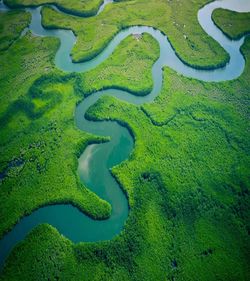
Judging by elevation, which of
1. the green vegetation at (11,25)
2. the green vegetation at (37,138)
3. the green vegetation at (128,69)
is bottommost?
the green vegetation at (37,138)

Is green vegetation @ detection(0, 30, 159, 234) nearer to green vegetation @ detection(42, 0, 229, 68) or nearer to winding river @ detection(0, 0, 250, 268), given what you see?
winding river @ detection(0, 0, 250, 268)

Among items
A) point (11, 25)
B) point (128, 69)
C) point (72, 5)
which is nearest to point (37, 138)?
point (128, 69)

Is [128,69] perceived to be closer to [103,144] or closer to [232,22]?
[103,144]

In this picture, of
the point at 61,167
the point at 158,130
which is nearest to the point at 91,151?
the point at 61,167

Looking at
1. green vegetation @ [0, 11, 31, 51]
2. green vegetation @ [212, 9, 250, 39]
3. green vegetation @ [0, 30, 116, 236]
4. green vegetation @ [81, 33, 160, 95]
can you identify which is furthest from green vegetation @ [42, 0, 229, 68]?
green vegetation @ [0, 30, 116, 236]

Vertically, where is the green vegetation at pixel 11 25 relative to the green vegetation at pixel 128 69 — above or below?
below

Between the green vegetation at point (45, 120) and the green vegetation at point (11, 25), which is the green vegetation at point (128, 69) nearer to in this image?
the green vegetation at point (45, 120)

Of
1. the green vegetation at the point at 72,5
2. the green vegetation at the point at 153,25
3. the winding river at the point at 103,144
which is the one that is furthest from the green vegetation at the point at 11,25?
the green vegetation at the point at 153,25
